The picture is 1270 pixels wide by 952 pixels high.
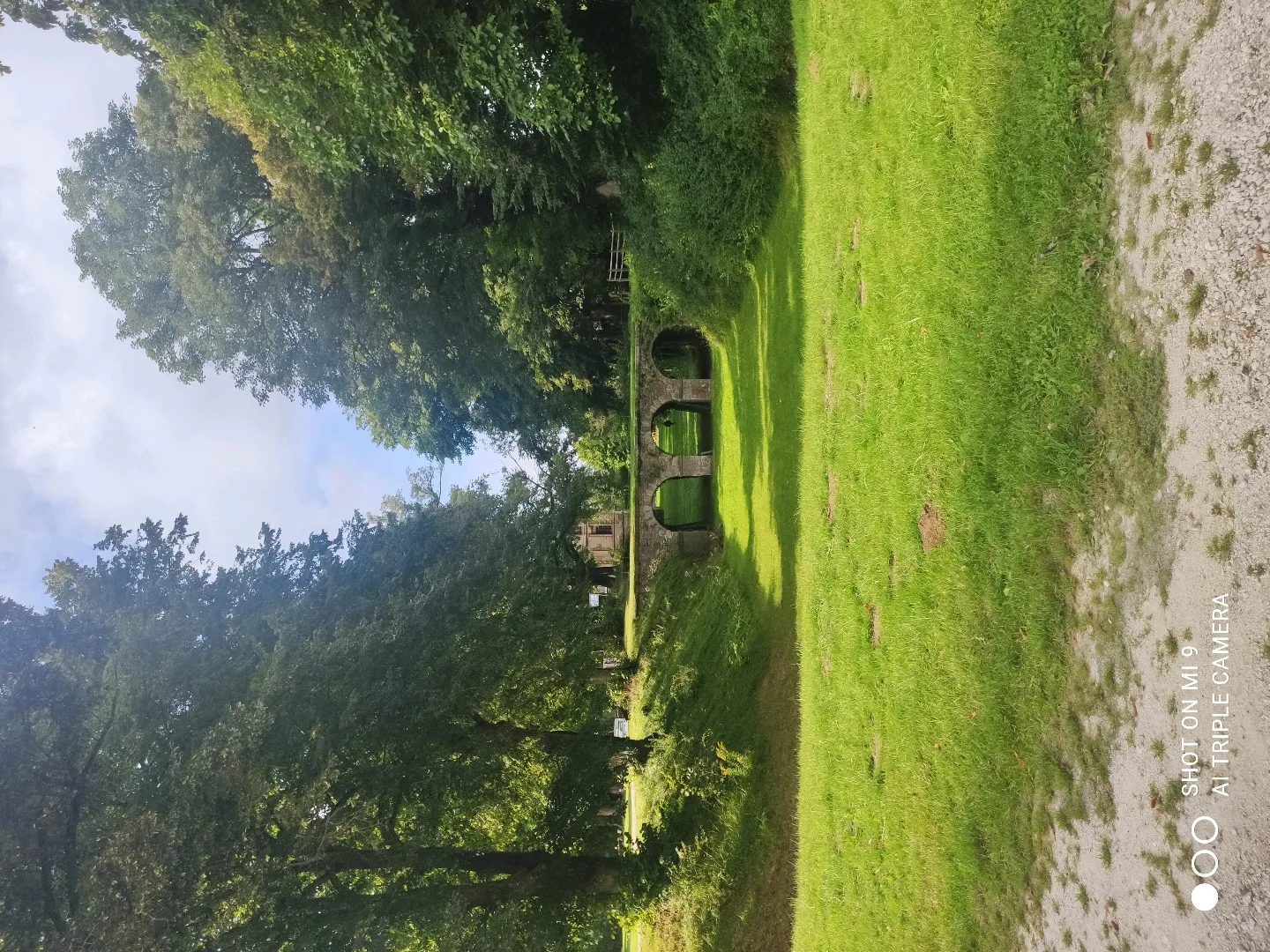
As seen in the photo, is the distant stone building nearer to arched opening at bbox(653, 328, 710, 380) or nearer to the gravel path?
arched opening at bbox(653, 328, 710, 380)

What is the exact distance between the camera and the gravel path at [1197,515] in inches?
162

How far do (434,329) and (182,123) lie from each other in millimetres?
8016

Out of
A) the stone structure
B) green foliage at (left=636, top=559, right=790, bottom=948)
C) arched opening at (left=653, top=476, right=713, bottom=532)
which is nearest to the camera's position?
green foliage at (left=636, top=559, right=790, bottom=948)

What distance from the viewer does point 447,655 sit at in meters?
15.9

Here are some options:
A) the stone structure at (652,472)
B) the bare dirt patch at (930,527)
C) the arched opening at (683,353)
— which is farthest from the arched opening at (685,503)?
the bare dirt patch at (930,527)

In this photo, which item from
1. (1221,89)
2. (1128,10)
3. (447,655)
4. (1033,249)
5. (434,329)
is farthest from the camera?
(434,329)

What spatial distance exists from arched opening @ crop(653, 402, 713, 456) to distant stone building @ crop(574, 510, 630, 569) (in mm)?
6283

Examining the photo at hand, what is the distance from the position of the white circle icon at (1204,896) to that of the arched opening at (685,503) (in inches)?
629

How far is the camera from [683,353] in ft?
77.8

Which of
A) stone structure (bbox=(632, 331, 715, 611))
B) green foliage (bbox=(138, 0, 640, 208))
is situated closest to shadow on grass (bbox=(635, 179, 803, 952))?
stone structure (bbox=(632, 331, 715, 611))

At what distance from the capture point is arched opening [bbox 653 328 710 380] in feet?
71.0

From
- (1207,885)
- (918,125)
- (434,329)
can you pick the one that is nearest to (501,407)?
(434,329)

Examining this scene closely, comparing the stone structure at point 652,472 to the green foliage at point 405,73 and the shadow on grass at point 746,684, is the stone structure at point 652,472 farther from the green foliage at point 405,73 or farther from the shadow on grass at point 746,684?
the green foliage at point 405,73

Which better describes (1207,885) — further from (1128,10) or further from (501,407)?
(501,407)
